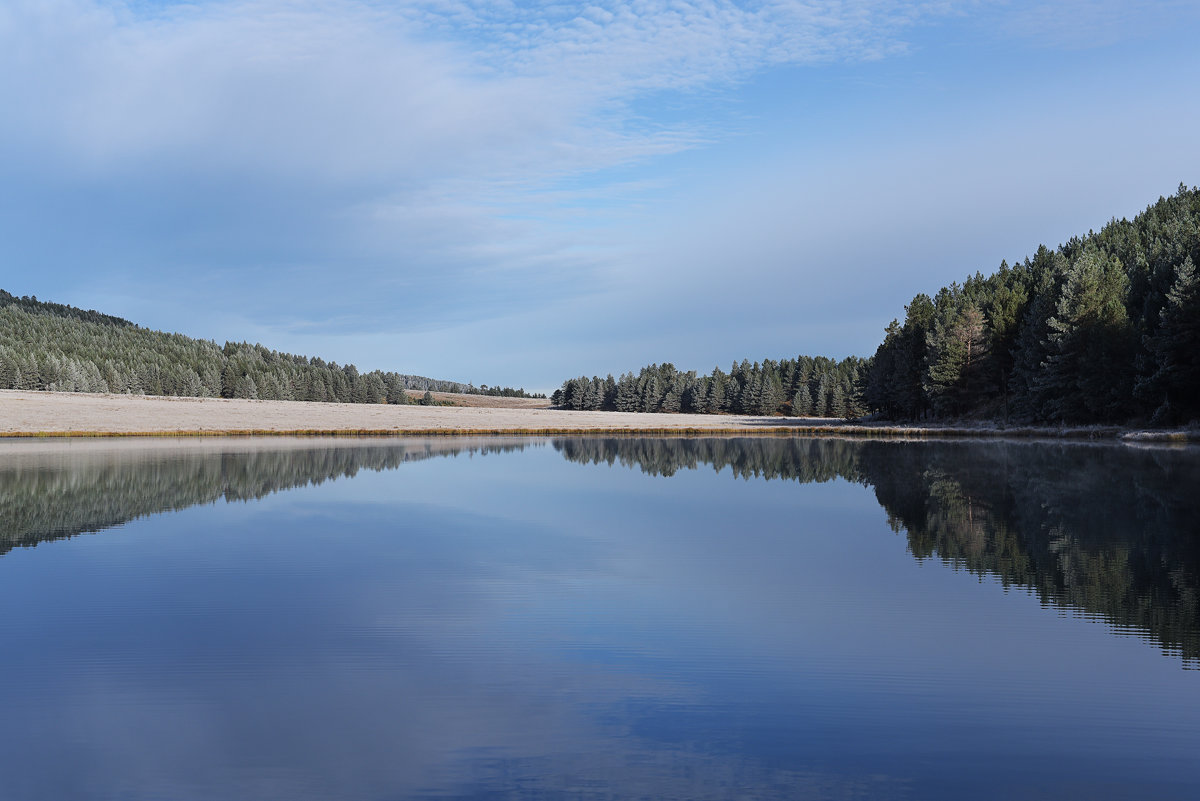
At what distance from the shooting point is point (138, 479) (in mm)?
28953

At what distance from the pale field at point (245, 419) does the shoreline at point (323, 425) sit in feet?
0.26

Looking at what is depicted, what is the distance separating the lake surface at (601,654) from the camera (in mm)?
6277

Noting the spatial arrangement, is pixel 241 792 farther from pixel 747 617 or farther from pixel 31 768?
pixel 747 617

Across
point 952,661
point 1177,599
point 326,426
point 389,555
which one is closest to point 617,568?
point 389,555

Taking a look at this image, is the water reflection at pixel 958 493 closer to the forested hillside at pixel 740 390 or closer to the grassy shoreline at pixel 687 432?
the grassy shoreline at pixel 687 432

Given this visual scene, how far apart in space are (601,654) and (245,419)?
3023 inches

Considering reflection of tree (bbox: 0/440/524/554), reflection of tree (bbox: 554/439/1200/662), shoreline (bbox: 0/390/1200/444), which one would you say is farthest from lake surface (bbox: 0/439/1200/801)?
shoreline (bbox: 0/390/1200/444)

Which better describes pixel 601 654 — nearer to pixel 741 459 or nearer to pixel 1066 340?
pixel 741 459

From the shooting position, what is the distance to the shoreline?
6291 cm

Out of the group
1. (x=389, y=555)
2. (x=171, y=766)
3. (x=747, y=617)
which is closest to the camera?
(x=171, y=766)

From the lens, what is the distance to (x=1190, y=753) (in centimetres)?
651

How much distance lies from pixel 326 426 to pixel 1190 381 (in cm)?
6955

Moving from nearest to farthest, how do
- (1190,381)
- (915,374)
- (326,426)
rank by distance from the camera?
(1190,381) → (326,426) → (915,374)

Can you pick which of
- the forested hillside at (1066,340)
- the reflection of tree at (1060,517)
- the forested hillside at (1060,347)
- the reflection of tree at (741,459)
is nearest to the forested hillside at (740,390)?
the forested hillside at (1066,340)
